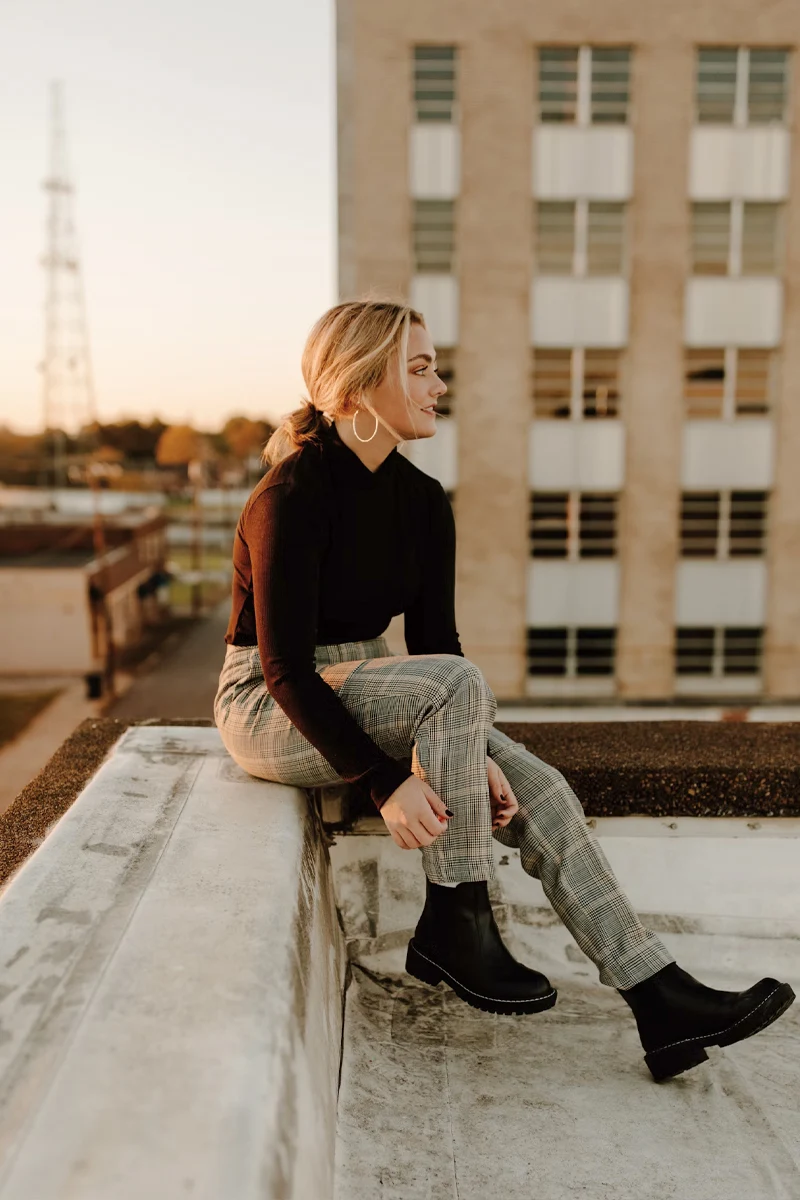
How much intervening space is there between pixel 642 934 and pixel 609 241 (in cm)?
2039

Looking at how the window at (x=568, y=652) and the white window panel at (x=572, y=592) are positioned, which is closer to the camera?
the white window panel at (x=572, y=592)

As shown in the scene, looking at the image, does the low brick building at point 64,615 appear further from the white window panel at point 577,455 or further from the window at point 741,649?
the window at point 741,649

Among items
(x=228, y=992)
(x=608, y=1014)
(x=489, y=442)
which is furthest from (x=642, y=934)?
(x=489, y=442)

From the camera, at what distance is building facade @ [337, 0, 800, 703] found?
19.6 meters

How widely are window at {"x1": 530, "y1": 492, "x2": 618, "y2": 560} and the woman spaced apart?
1883 centimetres

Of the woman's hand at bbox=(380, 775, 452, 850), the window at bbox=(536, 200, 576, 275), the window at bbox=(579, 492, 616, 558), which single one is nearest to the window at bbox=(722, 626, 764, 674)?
the window at bbox=(579, 492, 616, 558)

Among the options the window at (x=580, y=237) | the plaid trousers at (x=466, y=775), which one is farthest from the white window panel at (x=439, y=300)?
the plaid trousers at (x=466, y=775)

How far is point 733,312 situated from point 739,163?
2902mm

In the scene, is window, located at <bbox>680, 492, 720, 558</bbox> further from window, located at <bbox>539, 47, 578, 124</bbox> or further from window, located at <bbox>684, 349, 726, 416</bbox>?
window, located at <bbox>539, 47, 578, 124</bbox>

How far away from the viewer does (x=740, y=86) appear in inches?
782

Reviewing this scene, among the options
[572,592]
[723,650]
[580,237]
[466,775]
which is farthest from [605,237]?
[466,775]

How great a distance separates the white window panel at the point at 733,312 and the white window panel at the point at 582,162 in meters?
2.59

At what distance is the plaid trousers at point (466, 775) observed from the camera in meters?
2.29

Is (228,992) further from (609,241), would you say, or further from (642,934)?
(609,241)
